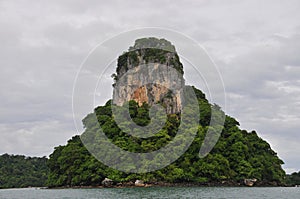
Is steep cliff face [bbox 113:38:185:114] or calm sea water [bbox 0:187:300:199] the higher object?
steep cliff face [bbox 113:38:185:114]

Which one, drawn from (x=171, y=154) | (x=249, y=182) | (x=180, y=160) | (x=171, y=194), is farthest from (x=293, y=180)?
(x=171, y=194)

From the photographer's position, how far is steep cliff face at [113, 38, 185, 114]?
→ 75.9 meters

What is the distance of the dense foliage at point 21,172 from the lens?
83.6m

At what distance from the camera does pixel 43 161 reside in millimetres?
100250

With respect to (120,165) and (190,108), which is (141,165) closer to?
(120,165)

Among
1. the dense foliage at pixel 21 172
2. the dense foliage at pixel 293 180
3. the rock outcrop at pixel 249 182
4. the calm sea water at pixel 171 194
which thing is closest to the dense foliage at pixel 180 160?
the rock outcrop at pixel 249 182

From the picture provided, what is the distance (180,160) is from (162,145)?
11.2 ft

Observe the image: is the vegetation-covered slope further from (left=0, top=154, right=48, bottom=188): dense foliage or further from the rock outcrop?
(left=0, top=154, right=48, bottom=188): dense foliage

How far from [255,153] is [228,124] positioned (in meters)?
6.55

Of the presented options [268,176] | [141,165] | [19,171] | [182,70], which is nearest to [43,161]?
[19,171]

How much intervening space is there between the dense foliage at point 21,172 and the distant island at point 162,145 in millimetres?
17582

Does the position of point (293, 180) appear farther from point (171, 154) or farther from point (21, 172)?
point (21, 172)

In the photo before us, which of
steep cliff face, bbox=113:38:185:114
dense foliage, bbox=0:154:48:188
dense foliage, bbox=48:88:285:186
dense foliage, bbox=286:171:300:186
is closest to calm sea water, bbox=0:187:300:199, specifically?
dense foliage, bbox=48:88:285:186

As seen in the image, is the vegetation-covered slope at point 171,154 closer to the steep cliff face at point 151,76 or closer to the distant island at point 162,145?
the distant island at point 162,145
